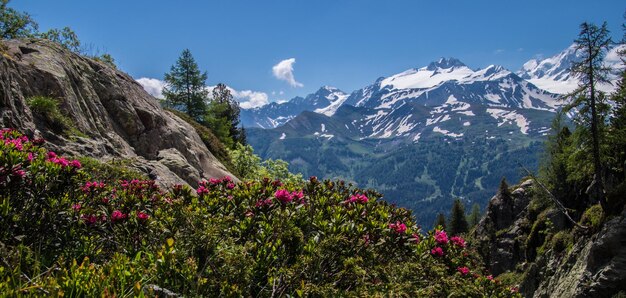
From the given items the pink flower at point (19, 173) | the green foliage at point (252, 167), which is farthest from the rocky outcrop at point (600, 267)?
the pink flower at point (19, 173)

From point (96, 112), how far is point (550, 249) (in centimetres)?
4063

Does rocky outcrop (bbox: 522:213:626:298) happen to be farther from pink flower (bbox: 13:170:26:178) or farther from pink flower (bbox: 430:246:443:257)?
pink flower (bbox: 13:170:26:178)

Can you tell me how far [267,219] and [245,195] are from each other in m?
0.74

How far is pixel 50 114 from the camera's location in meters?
13.3

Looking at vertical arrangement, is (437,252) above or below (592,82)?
below

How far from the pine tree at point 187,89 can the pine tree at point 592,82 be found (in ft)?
149

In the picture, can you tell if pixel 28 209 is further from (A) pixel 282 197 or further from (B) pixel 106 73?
(B) pixel 106 73

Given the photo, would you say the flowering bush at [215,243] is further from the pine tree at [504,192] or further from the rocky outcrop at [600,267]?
the pine tree at [504,192]

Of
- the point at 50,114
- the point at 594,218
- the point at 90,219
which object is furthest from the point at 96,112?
the point at 594,218

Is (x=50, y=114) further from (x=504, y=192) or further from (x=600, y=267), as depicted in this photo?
(x=504, y=192)

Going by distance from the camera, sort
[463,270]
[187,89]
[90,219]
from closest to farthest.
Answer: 1. [90,219]
2. [463,270]
3. [187,89]

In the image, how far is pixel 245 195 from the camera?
17.3 ft

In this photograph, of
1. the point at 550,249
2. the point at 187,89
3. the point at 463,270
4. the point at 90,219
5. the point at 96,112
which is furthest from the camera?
the point at 187,89

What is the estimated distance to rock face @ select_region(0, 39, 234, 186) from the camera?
12430 millimetres
